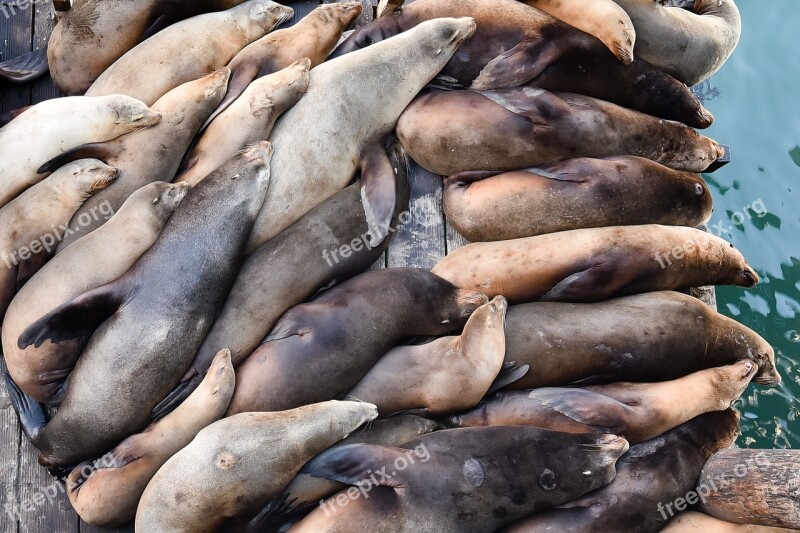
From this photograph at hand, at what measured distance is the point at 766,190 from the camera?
7586 millimetres

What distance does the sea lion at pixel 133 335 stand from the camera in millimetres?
3729

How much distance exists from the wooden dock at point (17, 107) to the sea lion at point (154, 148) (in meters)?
0.90

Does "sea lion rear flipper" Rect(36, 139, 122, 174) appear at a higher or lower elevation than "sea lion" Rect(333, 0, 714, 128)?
lower

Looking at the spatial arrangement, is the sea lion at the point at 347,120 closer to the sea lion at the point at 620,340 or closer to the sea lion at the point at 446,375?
the sea lion at the point at 446,375

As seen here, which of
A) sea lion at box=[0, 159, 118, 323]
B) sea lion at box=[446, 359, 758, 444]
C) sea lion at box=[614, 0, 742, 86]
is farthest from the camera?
sea lion at box=[614, 0, 742, 86]

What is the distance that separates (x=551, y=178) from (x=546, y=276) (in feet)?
1.93

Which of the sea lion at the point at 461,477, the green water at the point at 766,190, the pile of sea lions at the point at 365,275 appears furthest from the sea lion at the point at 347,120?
the green water at the point at 766,190

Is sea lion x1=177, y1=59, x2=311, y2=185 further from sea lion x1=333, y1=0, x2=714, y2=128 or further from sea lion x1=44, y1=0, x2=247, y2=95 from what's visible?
sea lion x1=44, y1=0, x2=247, y2=95

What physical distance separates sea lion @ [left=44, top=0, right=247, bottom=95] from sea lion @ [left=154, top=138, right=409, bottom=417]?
5.55ft

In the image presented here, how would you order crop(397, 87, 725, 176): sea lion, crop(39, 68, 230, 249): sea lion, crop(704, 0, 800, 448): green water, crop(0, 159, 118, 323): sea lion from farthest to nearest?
crop(704, 0, 800, 448): green water → crop(397, 87, 725, 176): sea lion → crop(39, 68, 230, 249): sea lion → crop(0, 159, 118, 323): sea lion

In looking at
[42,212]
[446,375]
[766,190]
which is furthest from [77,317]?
[766,190]

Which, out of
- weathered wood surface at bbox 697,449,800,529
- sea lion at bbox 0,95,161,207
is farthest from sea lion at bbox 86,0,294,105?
weathered wood surface at bbox 697,449,800,529

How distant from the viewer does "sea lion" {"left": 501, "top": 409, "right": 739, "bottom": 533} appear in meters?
3.68

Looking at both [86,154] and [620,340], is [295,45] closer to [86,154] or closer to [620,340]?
[86,154]
